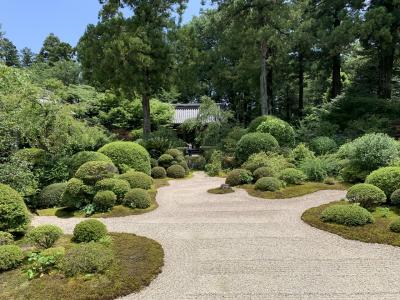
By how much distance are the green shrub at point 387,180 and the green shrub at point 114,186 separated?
7.14 m

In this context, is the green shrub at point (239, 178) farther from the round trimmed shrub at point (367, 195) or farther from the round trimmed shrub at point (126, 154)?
the round trimmed shrub at point (367, 195)

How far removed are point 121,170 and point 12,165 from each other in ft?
17.6

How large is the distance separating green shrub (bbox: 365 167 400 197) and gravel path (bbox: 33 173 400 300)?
1.87 meters

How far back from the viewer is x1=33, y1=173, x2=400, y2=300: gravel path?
6.14 metres

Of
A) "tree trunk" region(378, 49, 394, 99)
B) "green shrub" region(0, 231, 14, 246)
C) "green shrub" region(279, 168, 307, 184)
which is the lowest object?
"green shrub" region(0, 231, 14, 246)

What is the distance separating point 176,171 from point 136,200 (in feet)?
21.6

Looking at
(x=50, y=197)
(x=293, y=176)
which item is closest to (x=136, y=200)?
(x=50, y=197)

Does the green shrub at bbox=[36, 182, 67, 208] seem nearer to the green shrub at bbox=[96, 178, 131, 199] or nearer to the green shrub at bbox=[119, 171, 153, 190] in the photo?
the green shrub at bbox=[96, 178, 131, 199]

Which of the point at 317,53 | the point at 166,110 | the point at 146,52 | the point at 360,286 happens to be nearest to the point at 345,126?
the point at 317,53

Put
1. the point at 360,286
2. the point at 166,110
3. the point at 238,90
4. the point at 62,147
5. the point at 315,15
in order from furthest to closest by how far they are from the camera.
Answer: the point at 238,90 → the point at 166,110 → the point at 315,15 → the point at 62,147 → the point at 360,286

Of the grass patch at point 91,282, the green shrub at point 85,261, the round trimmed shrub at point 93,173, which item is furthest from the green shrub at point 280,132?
the green shrub at point 85,261

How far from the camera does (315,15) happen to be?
24.3 m

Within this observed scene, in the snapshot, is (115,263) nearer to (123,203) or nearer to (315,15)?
(123,203)

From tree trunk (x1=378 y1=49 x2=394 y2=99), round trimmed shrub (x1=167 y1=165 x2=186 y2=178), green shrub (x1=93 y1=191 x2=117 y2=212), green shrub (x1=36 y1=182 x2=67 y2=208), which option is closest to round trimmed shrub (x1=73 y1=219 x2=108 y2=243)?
green shrub (x1=93 y1=191 x2=117 y2=212)
